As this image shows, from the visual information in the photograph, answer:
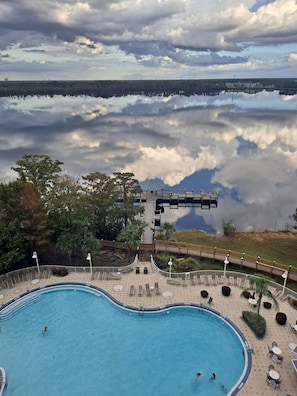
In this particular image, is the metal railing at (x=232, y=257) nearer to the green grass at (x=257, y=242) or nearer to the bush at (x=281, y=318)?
the green grass at (x=257, y=242)

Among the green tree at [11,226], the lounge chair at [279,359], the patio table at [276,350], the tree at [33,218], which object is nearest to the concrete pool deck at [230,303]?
the lounge chair at [279,359]

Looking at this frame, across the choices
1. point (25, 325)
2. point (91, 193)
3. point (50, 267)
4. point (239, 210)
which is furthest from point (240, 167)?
point (25, 325)

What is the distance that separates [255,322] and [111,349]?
11.9m

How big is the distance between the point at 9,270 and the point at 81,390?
1692cm

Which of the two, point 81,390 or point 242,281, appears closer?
point 81,390

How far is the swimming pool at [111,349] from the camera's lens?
21.1 metres

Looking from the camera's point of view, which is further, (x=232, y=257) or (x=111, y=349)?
(x=232, y=257)

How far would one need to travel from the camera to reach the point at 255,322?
83.8 feet

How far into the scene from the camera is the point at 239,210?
54.6 metres

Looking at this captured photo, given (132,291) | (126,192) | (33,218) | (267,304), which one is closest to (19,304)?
(33,218)

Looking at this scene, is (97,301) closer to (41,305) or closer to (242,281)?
(41,305)

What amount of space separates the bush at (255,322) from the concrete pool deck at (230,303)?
36 centimetres

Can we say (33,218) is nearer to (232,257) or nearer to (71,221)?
(71,221)

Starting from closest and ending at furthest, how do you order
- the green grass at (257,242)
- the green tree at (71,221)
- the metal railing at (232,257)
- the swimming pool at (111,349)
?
the swimming pool at (111,349) → the metal railing at (232,257) → the green tree at (71,221) → the green grass at (257,242)
